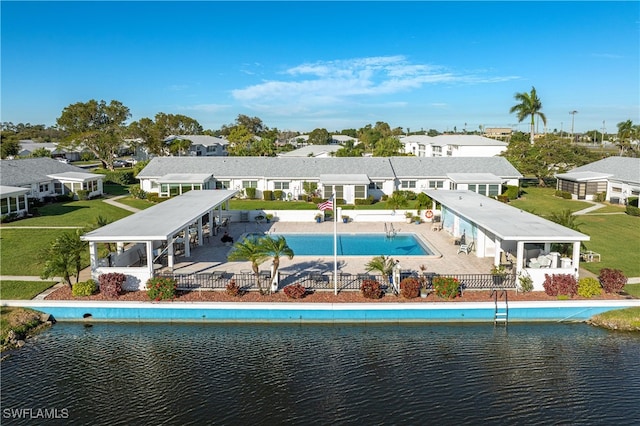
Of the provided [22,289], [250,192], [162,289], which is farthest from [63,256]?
[250,192]

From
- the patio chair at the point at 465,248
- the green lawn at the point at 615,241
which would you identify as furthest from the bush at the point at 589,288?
the patio chair at the point at 465,248

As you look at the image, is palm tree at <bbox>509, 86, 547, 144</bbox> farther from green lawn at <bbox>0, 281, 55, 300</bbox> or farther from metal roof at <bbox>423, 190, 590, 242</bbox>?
green lawn at <bbox>0, 281, 55, 300</bbox>

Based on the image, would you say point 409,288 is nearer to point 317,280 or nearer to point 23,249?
point 317,280

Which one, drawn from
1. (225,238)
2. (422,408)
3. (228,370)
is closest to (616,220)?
(225,238)

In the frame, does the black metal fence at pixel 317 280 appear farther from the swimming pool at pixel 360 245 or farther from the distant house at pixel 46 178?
the distant house at pixel 46 178

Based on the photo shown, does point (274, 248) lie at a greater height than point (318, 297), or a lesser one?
greater

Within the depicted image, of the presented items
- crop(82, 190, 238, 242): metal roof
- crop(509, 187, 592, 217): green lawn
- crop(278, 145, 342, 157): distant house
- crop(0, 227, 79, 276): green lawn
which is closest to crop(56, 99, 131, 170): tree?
crop(278, 145, 342, 157): distant house
